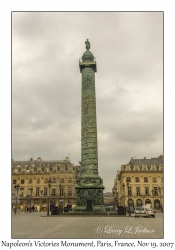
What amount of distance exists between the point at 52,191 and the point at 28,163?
10.6 m

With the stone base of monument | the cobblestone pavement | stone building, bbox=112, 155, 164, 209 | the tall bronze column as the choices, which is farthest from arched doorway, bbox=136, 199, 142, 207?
the cobblestone pavement

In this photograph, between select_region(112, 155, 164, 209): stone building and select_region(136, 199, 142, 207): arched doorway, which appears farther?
select_region(112, 155, 164, 209): stone building

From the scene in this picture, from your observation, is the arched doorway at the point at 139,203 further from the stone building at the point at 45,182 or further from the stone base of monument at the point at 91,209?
the stone base of monument at the point at 91,209

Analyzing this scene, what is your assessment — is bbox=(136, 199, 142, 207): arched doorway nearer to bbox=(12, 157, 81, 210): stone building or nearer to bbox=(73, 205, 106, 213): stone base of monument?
bbox=(12, 157, 81, 210): stone building

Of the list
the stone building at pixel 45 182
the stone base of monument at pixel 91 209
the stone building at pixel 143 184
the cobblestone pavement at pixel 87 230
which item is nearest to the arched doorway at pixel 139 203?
the stone building at pixel 143 184

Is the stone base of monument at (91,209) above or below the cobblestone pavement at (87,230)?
below

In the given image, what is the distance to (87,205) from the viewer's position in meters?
25.0

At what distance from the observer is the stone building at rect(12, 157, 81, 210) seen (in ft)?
173

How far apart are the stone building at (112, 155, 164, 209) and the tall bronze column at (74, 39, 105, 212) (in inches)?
939

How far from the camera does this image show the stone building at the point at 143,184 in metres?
49.6

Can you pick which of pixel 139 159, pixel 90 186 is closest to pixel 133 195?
pixel 139 159

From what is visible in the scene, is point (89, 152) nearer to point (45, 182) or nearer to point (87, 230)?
point (87, 230)

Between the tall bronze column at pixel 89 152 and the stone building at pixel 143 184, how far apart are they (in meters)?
23.8
